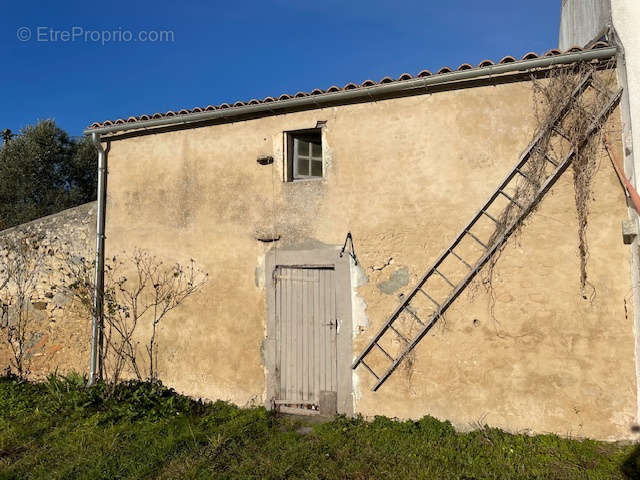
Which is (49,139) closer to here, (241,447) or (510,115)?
(241,447)

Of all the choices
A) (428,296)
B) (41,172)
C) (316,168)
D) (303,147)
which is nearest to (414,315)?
(428,296)

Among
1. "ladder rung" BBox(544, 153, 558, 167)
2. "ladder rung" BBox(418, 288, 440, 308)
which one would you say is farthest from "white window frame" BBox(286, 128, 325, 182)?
"ladder rung" BBox(544, 153, 558, 167)

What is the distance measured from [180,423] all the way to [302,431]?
157cm

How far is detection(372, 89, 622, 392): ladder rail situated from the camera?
4.93 meters

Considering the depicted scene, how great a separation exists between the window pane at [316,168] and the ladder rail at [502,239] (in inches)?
103

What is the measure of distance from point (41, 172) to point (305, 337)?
12.0 meters

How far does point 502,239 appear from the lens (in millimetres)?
5148

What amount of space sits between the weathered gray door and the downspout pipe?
312cm

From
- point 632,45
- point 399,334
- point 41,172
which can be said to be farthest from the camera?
point 41,172

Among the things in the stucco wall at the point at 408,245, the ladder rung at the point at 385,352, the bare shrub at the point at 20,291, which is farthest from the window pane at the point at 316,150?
the bare shrub at the point at 20,291

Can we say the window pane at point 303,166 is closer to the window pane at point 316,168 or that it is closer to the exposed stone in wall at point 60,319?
the window pane at point 316,168

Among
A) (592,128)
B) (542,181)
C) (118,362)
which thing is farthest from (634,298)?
(118,362)

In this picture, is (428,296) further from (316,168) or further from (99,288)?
(99,288)

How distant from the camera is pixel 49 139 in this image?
45.3 feet
